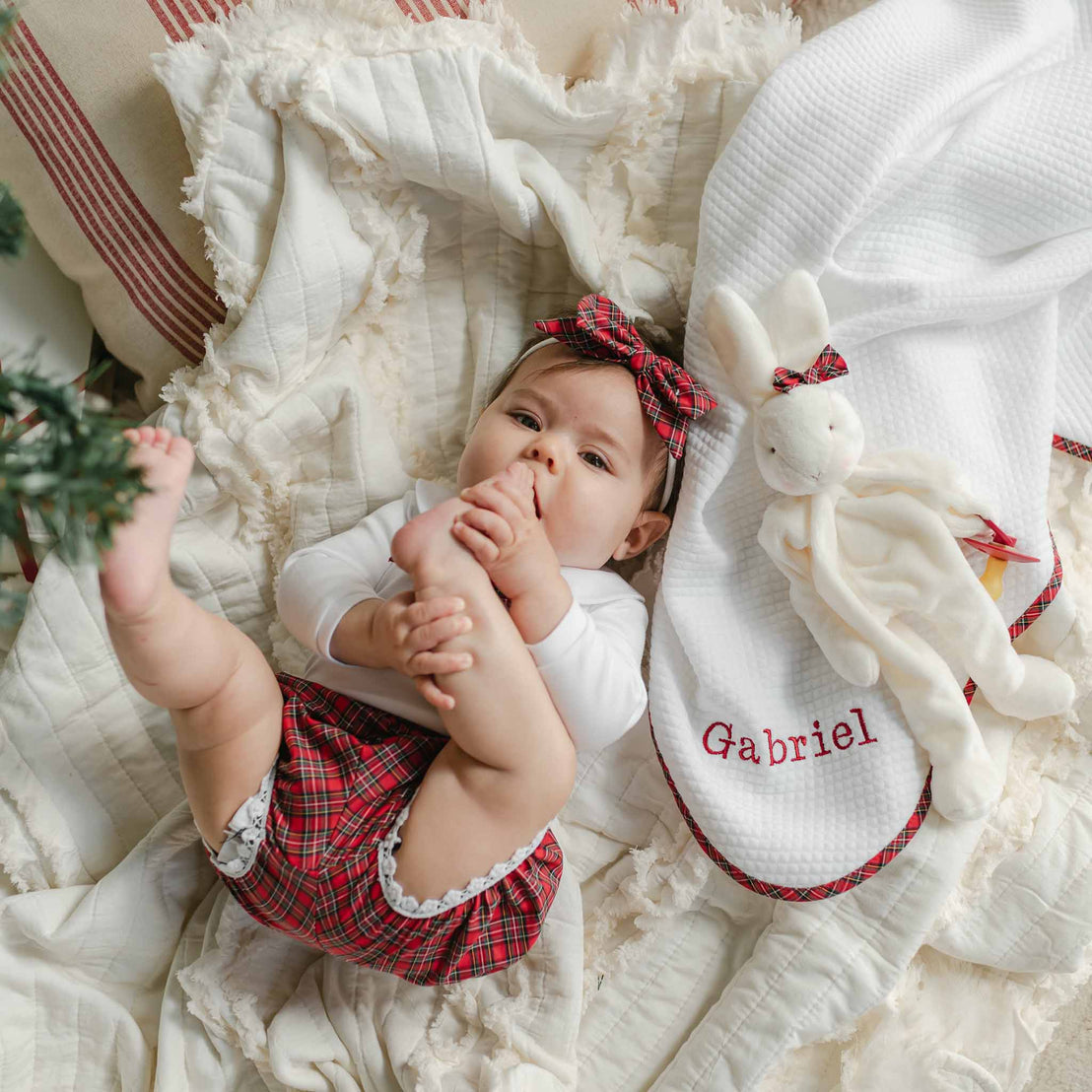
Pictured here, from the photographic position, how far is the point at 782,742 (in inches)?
40.6

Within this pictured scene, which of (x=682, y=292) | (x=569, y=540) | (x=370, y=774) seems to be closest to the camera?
(x=370, y=774)

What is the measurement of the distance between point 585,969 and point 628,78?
1.00 m

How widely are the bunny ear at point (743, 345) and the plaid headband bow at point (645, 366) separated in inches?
1.9

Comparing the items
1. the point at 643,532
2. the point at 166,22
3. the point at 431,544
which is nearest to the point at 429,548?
the point at 431,544

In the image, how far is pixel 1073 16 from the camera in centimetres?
114

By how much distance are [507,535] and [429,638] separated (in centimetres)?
12

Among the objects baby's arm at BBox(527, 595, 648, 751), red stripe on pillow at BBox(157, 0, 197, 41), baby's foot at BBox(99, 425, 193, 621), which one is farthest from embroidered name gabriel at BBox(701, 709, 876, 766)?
red stripe on pillow at BBox(157, 0, 197, 41)

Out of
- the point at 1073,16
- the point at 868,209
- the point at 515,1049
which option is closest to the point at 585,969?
the point at 515,1049

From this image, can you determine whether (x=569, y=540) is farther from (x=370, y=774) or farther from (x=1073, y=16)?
(x=1073, y=16)

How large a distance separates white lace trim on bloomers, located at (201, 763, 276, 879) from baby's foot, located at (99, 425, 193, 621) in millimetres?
227

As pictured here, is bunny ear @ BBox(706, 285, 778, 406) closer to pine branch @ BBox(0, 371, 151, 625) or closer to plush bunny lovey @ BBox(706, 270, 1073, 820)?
plush bunny lovey @ BBox(706, 270, 1073, 820)

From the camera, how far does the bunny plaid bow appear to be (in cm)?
96

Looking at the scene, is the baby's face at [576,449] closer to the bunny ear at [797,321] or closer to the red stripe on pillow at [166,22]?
the bunny ear at [797,321]

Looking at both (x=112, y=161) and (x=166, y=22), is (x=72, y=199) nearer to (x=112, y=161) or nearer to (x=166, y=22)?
(x=112, y=161)
